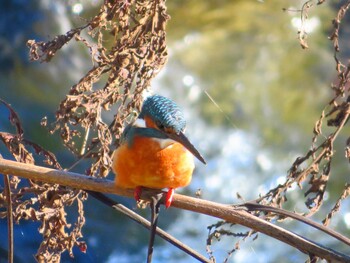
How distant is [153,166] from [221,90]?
445 centimetres

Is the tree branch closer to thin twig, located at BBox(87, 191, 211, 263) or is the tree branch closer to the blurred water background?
thin twig, located at BBox(87, 191, 211, 263)

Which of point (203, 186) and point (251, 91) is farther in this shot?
point (251, 91)

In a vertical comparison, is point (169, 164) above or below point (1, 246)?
below

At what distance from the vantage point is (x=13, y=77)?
561 centimetres

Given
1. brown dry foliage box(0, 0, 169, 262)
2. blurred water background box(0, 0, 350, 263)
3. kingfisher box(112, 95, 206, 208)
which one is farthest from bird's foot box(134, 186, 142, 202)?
blurred water background box(0, 0, 350, 263)

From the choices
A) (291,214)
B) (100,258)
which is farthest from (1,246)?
(291,214)

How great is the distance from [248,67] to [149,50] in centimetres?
457

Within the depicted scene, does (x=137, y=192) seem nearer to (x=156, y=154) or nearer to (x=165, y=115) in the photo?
(x=156, y=154)

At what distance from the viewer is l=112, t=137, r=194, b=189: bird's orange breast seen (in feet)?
6.57

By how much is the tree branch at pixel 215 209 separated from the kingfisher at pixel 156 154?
0.35ft

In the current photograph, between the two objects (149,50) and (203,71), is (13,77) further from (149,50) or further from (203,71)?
(149,50)

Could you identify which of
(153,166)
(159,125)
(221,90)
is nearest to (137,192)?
(153,166)

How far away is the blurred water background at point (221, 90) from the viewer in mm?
5113

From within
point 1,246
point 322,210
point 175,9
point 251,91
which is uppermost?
point 175,9
